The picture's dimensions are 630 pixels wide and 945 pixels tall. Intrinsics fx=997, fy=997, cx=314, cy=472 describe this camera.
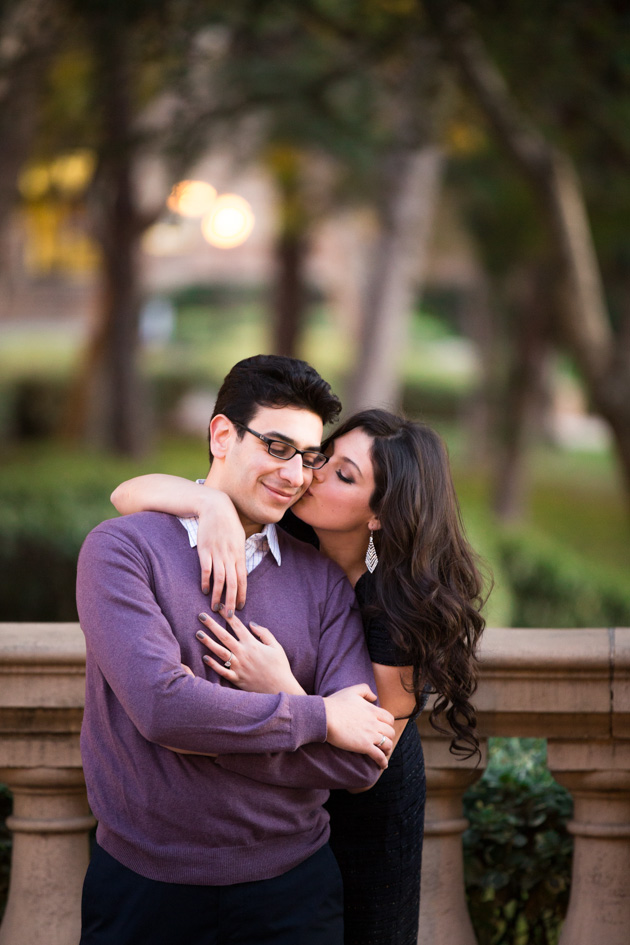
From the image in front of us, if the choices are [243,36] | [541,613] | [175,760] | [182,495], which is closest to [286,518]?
[182,495]

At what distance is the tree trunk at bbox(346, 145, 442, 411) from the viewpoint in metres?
13.5

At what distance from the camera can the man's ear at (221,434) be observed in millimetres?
2184

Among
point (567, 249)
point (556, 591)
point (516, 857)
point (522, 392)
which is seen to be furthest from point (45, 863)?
point (522, 392)

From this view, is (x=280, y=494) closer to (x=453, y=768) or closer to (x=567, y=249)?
(x=453, y=768)

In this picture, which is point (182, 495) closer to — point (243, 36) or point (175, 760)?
point (175, 760)

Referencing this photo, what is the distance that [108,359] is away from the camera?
614 inches

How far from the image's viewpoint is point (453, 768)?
7.88ft

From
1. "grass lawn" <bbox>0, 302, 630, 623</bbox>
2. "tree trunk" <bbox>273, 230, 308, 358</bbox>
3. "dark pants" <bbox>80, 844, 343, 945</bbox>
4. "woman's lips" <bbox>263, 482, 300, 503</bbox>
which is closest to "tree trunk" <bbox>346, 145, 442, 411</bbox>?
"grass lawn" <bbox>0, 302, 630, 623</bbox>

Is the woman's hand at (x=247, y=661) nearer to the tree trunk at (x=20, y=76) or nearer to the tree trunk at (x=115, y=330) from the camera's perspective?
the tree trunk at (x=20, y=76)

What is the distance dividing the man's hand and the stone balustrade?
445 mm

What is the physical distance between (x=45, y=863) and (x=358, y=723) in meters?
0.98

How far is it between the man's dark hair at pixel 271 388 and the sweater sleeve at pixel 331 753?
42cm

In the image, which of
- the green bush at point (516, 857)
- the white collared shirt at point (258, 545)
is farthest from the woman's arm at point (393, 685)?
the green bush at point (516, 857)

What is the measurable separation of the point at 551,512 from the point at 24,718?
18099 millimetres
